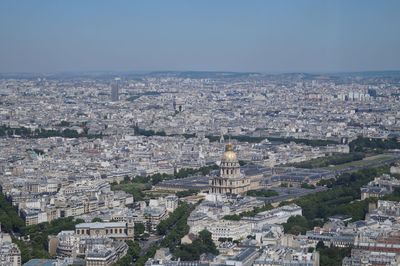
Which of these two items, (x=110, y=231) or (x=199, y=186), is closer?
(x=110, y=231)

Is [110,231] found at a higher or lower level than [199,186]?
higher

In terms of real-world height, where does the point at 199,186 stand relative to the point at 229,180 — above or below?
below

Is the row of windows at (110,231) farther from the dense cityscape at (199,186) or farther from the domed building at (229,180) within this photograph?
the domed building at (229,180)

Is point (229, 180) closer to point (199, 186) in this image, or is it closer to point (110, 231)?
point (199, 186)

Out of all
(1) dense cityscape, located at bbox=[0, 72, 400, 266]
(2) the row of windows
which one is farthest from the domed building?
(2) the row of windows

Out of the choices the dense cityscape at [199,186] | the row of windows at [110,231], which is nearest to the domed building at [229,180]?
the dense cityscape at [199,186]

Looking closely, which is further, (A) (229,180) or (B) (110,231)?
(A) (229,180)

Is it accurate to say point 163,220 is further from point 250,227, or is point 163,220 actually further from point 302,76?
point 302,76

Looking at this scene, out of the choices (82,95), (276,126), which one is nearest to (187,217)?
(276,126)

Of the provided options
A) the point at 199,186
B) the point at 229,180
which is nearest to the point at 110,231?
the point at 199,186
